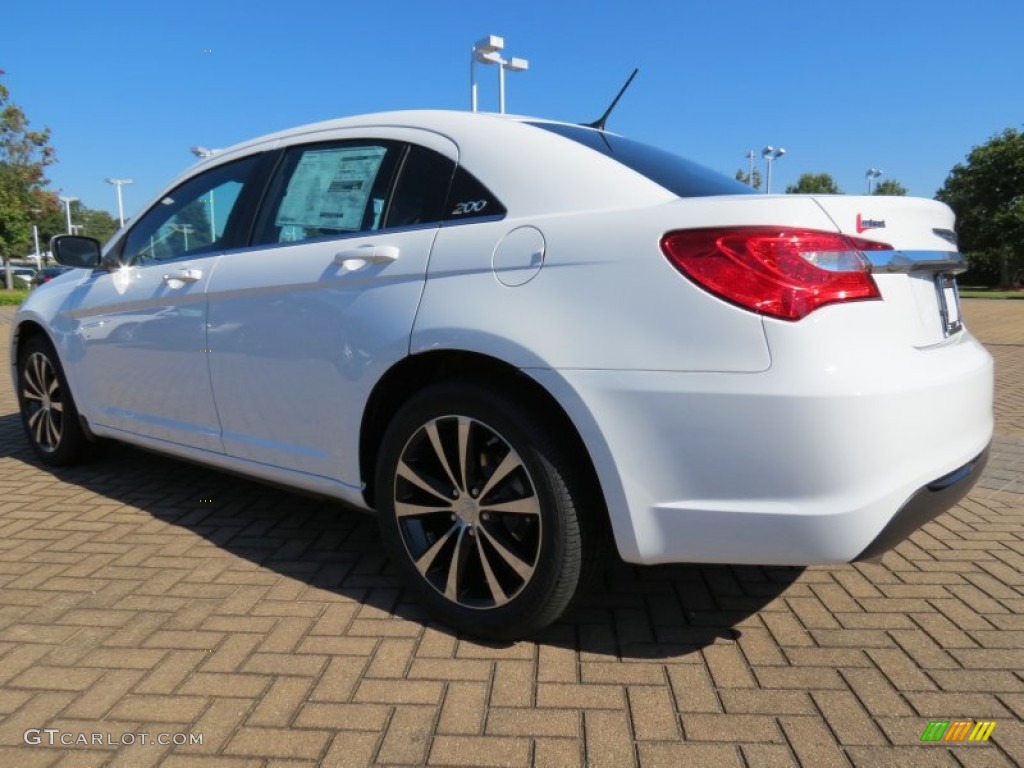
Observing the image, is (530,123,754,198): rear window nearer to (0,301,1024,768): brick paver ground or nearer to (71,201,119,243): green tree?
(0,301,1024,768): brick paver ground

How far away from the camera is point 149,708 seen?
2.06 m

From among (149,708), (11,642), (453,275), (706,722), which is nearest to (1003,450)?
(706,722)

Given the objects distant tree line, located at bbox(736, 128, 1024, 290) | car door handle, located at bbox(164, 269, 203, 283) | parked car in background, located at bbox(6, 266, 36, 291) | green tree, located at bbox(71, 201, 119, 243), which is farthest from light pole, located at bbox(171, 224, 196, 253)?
green tree, located at bbox(71, 201, 119, 243)

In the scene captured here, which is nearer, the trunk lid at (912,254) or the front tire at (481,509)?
the trunk lid at (912,254)

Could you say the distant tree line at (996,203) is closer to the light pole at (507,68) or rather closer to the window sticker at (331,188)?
the light pole at (507,68)

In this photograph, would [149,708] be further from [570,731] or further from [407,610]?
[570,731]

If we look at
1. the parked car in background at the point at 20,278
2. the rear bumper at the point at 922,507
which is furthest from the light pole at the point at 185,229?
the parked car in background at the point at 20,278

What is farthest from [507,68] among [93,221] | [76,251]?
[93,221]

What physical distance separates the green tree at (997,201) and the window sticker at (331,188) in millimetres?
40533

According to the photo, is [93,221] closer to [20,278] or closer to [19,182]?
[20,278]

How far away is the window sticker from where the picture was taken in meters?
2.77

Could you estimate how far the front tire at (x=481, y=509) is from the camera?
2.17 metres

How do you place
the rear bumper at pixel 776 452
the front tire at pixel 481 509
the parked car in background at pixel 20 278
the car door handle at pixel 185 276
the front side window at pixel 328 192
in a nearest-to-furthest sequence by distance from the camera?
the rear bumper at pixel 776 452 → the front tire at pixel 481 509 → the front side window at pixel 328 192 → the car door handle at pixel 185 276 → the parked car in background at pixel 20 278

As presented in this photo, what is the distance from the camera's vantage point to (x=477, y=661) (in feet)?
7.54
